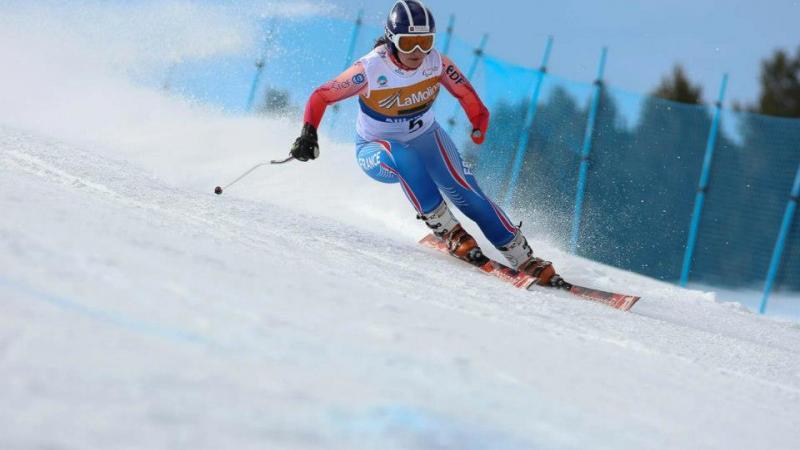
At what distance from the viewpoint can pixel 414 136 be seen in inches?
223

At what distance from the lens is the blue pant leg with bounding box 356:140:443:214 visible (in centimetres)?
518

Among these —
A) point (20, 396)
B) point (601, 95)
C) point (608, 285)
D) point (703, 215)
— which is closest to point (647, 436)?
point (20, 396)

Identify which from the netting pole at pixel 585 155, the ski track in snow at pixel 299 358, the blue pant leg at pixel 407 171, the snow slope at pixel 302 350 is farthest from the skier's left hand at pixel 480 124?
the netting pole at pixel 585 155

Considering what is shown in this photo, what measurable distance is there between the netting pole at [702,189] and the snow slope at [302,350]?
413 cm

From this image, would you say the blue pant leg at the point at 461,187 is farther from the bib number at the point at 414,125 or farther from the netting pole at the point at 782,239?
the netting pole at the point at 782,239

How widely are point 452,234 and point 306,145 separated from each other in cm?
100

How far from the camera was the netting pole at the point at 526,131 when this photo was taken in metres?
9.42

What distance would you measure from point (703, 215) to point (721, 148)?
0.68m

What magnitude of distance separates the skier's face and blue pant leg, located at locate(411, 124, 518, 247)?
0.46 meters

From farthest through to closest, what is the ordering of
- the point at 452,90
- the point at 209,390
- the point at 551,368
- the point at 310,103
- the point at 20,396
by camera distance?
the point at 452,90
the point at 310,103
the point at 551,368
the point at 209,390
the point at 20,396

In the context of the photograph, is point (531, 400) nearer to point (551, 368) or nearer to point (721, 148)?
point (551, 368)

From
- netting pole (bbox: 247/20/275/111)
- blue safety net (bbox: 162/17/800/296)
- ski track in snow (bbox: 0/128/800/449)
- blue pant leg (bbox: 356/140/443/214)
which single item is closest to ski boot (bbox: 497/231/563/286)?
blue pant leg (bbox: 356/140/443/214)

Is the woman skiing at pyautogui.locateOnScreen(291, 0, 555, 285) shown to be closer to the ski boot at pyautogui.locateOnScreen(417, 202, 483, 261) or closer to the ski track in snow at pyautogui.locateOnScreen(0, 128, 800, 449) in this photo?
the ski boot at pyautogui.locateOnScreen(417, 202, 483, 261)

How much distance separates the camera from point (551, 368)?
89.6 inches
